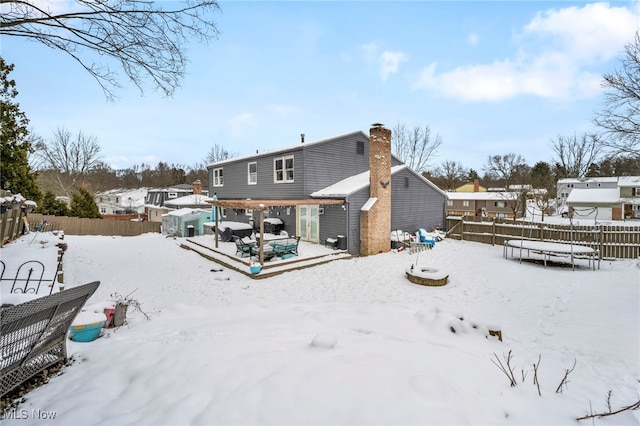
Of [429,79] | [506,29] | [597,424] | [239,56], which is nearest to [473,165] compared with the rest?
[429,79]

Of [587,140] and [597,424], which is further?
[587,140]

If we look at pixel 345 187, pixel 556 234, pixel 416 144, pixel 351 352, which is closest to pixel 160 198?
pixel 345 187

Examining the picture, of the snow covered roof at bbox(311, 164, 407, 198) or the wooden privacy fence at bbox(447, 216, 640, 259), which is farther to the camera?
the snow covered roof at bbox(311, 164, 407, 198)

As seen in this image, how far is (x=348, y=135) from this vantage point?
55.4 ft

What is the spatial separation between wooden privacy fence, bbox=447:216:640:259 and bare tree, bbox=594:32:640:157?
13.2ft

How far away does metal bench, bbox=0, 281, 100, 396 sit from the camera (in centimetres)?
286

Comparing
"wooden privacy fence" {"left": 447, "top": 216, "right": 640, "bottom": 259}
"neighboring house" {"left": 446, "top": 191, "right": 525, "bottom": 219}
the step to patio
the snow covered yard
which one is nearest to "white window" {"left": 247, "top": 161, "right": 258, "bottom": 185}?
the step to patio

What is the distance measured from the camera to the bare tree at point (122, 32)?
4.20m

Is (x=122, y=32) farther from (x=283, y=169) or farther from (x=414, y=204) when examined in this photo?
(x=414, y=204)

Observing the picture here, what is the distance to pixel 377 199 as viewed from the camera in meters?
14.0

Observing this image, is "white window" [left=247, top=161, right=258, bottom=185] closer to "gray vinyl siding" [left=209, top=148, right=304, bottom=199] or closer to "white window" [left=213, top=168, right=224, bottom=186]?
"gray vinyl siding" [left=209, top=148, right=304, bottom=199]

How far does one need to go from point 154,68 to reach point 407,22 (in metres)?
9.09

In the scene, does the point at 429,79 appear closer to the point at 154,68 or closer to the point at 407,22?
the point at 407,22

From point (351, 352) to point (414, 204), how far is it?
14.8 meters
